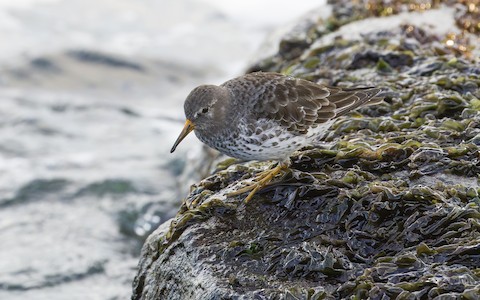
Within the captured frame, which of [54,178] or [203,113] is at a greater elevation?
[203,113]

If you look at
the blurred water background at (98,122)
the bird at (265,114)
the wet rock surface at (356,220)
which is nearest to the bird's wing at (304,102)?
the bird at (265,114)

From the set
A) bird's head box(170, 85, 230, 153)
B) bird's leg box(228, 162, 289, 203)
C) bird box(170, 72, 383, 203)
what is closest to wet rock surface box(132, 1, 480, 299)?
bird's leg box(228, 162, 289, 203)

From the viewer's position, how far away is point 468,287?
3.57 metres

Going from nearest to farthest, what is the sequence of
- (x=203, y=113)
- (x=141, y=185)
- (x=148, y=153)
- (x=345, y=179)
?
(x=345, y=179), (x=203, y=113), (x=141, y=185), (x=148, y=153)

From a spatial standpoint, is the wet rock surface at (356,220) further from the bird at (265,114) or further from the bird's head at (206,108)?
the bird's head at (206,108)

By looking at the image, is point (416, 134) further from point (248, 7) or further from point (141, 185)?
point (248, 7)

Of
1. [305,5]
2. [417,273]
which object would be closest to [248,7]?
[305,5]

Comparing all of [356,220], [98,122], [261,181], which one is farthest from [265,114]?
[98,122]

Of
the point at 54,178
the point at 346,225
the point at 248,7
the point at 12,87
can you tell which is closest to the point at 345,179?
the point at 346,225

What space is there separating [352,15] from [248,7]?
9.49 m

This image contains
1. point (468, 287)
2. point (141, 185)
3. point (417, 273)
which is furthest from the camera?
point (141, 185)

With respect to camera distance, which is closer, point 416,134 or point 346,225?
point 346,225

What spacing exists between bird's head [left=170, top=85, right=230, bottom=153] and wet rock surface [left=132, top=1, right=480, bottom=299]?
A: 463mm

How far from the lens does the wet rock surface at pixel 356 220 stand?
12.7 feet
